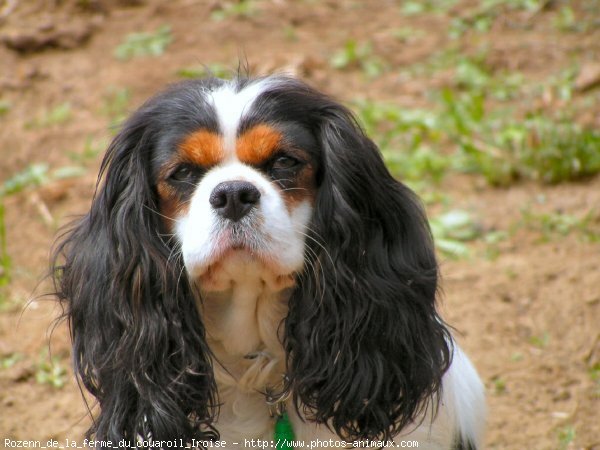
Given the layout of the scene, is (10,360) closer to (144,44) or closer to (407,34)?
(144,44)

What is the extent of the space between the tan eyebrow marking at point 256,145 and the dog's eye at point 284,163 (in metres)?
0.03

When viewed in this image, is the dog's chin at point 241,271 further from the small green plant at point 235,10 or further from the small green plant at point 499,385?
the small green plant at point 235,10

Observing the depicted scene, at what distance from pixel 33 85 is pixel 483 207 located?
331cm

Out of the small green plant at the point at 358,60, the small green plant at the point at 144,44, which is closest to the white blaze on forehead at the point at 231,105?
the small green plant at the point at 358,60

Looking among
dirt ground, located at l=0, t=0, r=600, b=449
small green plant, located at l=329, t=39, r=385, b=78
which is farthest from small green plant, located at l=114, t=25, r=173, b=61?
small green plant, located at l=329, t=39, r=385, b=78

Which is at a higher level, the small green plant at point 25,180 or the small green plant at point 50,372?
the small green plant at point 25,180

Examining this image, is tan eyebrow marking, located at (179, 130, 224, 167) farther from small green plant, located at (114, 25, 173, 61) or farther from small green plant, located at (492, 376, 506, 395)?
small green plant, located at (114, 25, 173, 61)

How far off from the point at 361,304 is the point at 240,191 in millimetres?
579

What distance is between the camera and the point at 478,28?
7309 mm

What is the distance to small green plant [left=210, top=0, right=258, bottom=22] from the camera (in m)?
7.61

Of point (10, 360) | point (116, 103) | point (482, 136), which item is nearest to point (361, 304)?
point (10, 360)

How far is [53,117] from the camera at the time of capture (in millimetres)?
6469

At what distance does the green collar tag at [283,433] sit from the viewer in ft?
10.4

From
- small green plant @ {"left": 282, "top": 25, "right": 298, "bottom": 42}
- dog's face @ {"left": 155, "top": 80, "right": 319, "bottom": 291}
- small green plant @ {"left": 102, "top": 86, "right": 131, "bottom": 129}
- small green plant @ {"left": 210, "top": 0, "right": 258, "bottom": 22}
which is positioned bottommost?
small green plant @ {"left": 102, "top": 86, "right": 131, "bottom": 129}
